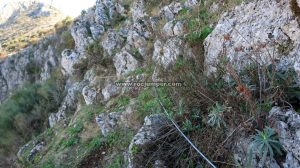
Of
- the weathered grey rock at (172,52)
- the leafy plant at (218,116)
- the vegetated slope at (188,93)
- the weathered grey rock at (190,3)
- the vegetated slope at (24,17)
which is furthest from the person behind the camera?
the vegetated slope at (24,17)

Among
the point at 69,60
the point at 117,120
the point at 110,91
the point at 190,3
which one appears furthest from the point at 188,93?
the point at 69,60

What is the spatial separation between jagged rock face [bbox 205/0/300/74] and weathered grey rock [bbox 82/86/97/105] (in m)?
5.61

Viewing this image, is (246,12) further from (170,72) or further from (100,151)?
(100,151)

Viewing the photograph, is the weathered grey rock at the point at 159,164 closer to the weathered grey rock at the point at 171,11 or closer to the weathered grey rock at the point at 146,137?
the weathered grey rock at the point at 146,137

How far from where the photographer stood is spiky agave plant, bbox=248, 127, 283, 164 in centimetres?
268

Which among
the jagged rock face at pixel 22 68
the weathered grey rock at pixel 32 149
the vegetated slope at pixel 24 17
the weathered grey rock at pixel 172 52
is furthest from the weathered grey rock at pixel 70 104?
the vegetated slope at pixel 24 17

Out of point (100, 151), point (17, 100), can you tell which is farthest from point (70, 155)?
point (17, 100)

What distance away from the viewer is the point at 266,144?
2.68 metres

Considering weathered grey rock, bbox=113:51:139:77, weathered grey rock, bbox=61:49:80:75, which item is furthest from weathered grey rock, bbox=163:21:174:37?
weathered grey rock, bbox=61:49:80:75

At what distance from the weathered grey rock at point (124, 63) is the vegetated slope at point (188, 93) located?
5 centimetres

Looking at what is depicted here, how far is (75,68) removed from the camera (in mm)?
14297

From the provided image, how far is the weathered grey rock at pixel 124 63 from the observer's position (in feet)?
32.6

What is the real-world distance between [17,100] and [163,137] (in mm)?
17032

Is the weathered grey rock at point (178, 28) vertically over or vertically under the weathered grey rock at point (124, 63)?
over
